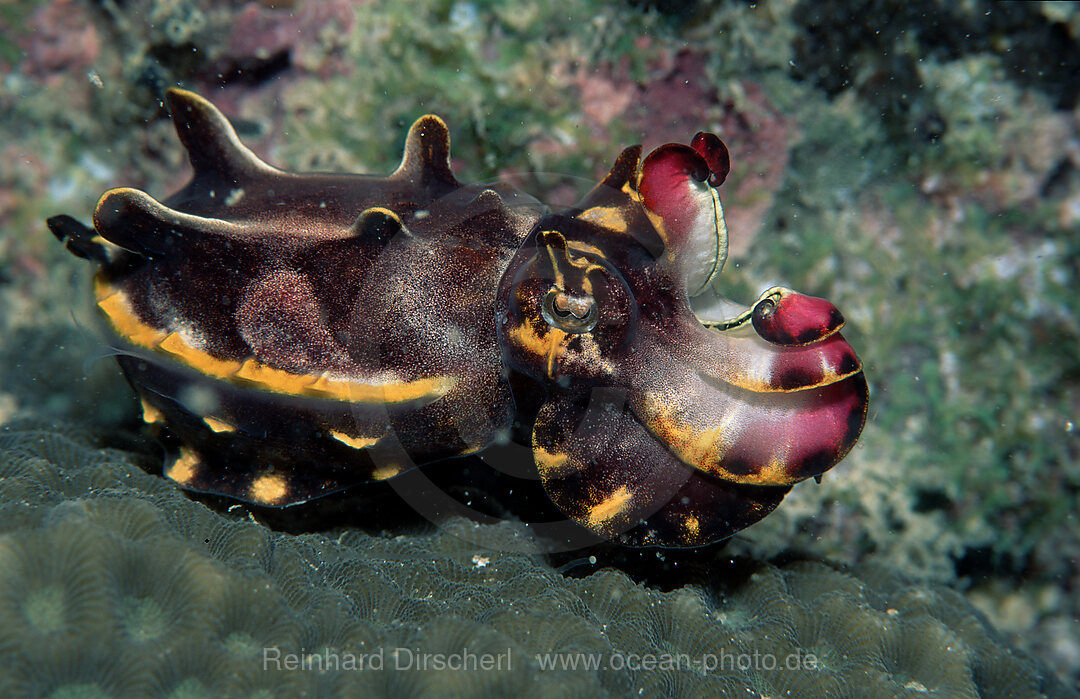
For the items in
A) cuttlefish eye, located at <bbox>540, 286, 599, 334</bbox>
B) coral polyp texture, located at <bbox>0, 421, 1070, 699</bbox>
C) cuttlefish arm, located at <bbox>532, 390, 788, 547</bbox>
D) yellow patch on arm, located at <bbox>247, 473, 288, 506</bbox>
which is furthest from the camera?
yellow patch on arm, located at <bbox>247, 473, 288, 506</bbox>

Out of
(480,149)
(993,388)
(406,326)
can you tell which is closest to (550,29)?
(480,149)

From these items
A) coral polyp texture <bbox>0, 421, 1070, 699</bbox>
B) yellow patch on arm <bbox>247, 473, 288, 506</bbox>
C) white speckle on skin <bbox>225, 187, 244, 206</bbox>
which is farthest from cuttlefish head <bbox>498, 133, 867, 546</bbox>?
white speckle on skin <bbox>225, 187, 244, 206</bbox>

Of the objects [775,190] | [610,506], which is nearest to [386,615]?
[610,506]

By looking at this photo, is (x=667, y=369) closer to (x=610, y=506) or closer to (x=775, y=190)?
(x=610, y=506)

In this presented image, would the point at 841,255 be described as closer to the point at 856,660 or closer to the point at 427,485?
the point at 856,660

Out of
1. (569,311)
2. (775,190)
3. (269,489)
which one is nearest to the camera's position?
(569,311)

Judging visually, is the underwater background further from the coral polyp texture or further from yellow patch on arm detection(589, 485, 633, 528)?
yellow patch on arm detection(589, 485, 633, 528)
